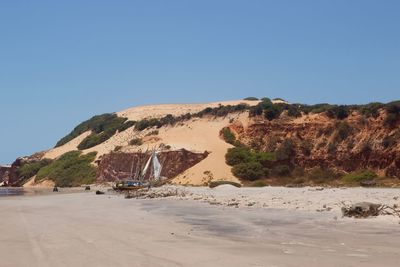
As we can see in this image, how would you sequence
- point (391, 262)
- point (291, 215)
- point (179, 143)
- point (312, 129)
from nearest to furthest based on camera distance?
point (391, 262) → point (291, 215) → point (312, 129) → point (179, 143)

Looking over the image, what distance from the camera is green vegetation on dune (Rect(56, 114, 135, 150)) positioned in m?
100

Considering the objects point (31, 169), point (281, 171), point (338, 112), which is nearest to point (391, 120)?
point (338, 112)

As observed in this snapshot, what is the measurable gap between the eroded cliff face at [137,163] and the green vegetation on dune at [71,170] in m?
2.79

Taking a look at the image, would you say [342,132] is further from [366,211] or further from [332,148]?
[366,211]

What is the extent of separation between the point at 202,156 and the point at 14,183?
54.1 m

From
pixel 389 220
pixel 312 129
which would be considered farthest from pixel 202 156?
pixel 389 220

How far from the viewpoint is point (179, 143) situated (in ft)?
226

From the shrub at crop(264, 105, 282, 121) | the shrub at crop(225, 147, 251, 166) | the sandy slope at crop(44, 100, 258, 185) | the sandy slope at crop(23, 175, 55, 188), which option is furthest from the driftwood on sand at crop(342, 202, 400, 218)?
the sandy slope at crop(23, 175, 55, 188)

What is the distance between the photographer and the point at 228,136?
67062 mm

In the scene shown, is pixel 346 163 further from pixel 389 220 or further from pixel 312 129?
pixel 389 220

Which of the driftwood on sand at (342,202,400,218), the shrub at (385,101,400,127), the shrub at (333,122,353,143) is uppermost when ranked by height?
the shrub at (385,101,400,127)

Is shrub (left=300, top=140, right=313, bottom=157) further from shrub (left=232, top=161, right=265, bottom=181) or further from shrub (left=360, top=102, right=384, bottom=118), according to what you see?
shrub (left=360, top=102, right=384, bottom=118)

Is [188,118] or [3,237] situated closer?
[3,237]

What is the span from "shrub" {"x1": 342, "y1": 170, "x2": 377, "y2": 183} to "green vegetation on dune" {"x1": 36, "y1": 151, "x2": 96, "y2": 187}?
43290mm
